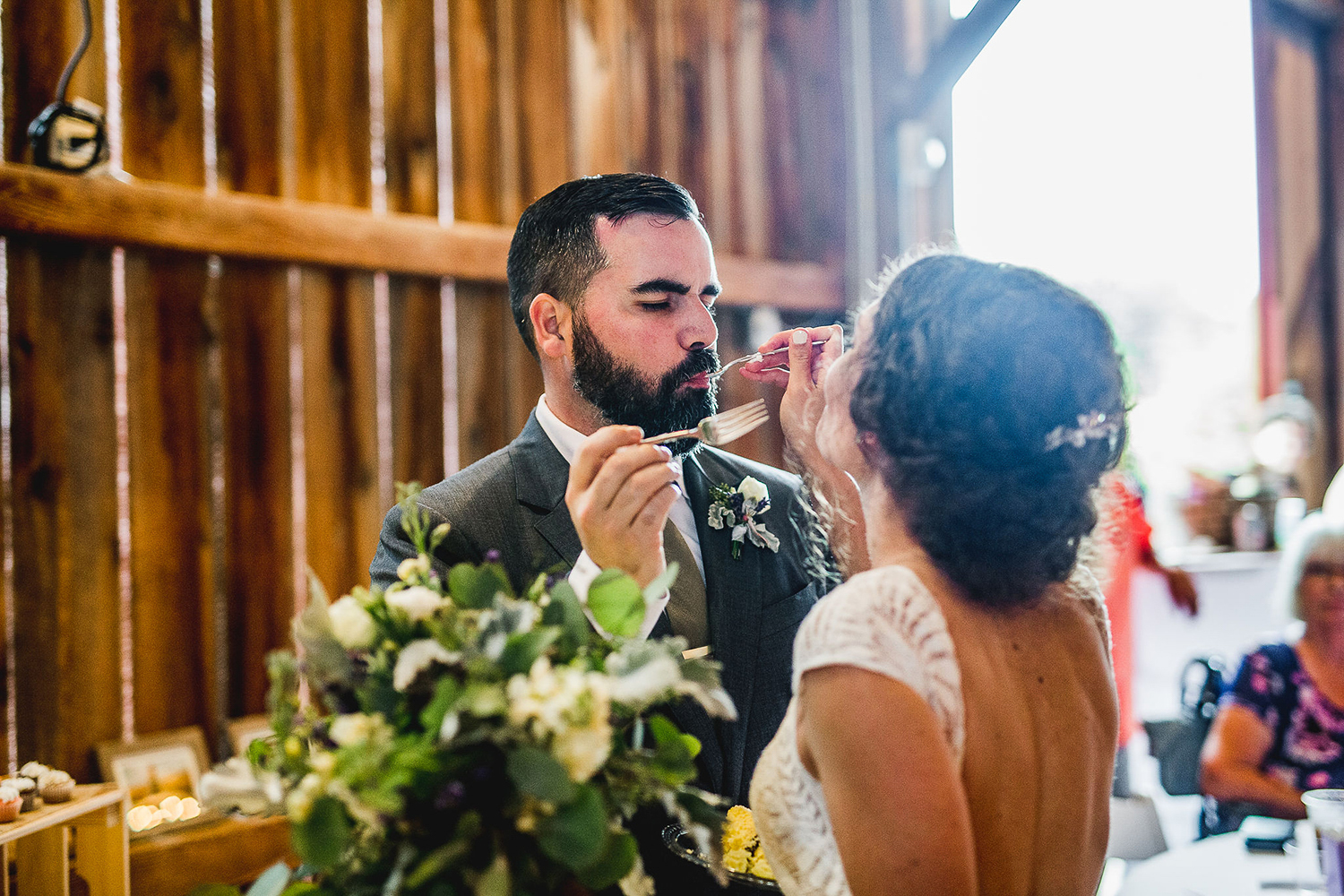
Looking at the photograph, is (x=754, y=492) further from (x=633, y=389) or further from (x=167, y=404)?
(x=167, y=404)

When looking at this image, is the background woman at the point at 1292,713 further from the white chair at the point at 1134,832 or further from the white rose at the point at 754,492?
the white rose at the point at 754,492

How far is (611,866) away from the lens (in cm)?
78

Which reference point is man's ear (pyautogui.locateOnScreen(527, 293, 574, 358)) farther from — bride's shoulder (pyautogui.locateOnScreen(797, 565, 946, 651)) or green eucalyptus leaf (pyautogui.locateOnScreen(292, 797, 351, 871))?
green eucalyptus leaf (pyautogui.locateOnScreen(292, 797, 351, 871))

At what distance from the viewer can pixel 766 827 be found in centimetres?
109

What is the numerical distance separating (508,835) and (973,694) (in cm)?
46

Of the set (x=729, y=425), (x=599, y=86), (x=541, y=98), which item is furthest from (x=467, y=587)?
(x=599, y=86)

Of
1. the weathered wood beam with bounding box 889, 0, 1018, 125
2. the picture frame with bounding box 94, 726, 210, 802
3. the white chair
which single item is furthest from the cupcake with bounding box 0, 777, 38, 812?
the weathered wood beam with bounding box 889, 0, 1018, 125

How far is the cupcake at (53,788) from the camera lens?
179 centimetres

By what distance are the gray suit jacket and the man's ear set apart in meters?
0.14

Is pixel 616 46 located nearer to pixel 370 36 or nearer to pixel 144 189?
pixel 370 36

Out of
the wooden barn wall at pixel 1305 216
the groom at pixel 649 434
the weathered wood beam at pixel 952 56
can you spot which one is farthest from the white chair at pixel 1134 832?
the wooden barn wall at pixel 1305 216

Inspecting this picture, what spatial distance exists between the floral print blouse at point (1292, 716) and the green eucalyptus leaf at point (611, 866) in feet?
7.18

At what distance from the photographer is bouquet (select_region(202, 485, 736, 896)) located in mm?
743

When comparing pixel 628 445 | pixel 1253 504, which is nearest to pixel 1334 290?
pixel 1253 504
